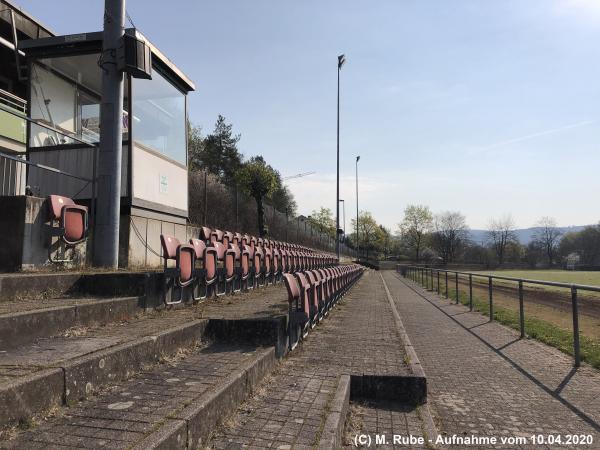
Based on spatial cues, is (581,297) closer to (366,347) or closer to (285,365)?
(366,347)

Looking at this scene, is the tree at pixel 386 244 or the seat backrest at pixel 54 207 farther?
the tree at pixel 386 244

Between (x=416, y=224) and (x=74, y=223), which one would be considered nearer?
(x=74, y=223)

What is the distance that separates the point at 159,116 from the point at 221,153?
176 ft

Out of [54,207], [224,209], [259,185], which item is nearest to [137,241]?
[54,207]

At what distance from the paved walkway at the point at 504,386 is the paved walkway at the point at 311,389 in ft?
1.61

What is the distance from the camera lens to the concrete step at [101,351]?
2441 mm

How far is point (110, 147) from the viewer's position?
274 inches

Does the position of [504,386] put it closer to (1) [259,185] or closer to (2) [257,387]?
(2) [257,387]

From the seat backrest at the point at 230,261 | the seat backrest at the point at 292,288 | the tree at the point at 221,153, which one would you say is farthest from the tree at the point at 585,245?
the seat backrest at the point at 292,288

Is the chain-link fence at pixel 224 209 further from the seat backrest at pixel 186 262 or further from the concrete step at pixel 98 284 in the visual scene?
the concrete step at pixel 98 284

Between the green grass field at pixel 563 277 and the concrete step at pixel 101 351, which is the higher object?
the concrete step at pixel 101 351

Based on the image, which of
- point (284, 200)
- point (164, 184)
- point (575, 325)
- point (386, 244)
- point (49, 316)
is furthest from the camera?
point (386, 244)

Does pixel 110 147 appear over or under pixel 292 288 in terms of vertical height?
over

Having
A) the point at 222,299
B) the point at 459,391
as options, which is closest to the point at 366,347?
the point at 459,391
